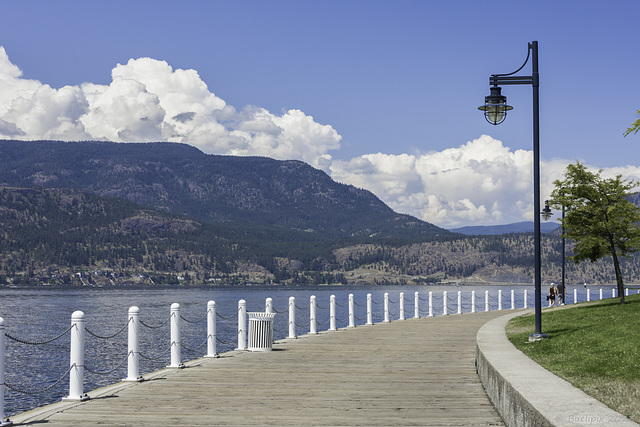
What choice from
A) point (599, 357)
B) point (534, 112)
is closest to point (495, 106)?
point (534, 112)

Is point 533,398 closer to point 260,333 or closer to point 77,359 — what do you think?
point 77,359

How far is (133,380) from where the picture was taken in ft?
47.0

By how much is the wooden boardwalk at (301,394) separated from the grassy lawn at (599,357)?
4.40ft

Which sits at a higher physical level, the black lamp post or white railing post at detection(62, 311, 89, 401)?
the black lamp post

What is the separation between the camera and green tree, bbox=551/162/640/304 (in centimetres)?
3381

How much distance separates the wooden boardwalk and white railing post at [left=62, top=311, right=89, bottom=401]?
34 cm

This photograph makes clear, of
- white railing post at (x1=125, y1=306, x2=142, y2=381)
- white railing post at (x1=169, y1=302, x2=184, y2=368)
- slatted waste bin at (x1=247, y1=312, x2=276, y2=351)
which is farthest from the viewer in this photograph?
slatted waste bin at (x1=247, y1=312, x2=276, y2=351)

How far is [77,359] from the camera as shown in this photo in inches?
490

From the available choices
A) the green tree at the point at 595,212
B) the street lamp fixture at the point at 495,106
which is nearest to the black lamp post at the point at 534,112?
the street lamp fixture at the point at 495,106

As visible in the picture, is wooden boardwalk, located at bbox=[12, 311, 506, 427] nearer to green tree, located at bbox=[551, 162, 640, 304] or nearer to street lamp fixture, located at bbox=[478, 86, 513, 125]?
street lamp fixture, located at bbox=[478, 86, 513, 125]

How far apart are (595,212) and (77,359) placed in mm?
27157

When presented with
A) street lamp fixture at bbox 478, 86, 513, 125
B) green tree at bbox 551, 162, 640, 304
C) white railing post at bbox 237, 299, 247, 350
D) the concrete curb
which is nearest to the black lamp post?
street lamp fixture at bbox 478, 86, 513, 125

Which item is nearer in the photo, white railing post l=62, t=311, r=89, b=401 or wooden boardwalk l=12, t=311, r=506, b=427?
wooden boardwalk l=12, t=311, r=506, b=427

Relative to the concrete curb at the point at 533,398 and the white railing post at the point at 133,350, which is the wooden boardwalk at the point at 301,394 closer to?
the white railing post at the point at 133,350
